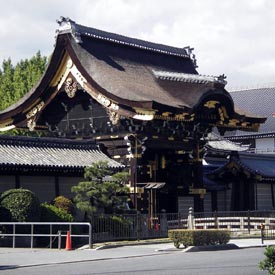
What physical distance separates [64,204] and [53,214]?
1185 millimetres

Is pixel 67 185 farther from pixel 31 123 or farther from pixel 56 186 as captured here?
pixel 31 123

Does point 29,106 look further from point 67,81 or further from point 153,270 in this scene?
point 153,270

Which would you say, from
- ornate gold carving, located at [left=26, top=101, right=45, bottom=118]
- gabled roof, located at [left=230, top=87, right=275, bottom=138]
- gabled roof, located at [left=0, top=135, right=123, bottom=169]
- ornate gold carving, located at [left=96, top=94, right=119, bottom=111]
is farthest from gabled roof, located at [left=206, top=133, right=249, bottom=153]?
gabled roof, located at [left=0, top=135, right=123, bottom=169]

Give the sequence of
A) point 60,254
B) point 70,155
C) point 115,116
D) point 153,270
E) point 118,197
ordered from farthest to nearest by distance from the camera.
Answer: point 115,116, point 70,155, point 118,197, point 60,254, point 153,270

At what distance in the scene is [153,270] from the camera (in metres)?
20.6

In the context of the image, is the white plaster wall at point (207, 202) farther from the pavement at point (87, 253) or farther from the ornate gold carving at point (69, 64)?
the pavement at point (87, 253)

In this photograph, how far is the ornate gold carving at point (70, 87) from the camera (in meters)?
41.5

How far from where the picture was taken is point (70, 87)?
4153 cm

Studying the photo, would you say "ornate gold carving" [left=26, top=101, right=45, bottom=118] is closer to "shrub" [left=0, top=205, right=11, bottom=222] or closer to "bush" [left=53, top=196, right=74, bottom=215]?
→ "bush" [left=53, top=196, right=74, bottom=215]

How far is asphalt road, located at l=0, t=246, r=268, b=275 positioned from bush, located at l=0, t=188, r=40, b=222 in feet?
13.8

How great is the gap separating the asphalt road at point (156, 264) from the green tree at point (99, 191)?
5.31m

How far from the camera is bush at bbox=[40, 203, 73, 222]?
32.1 m

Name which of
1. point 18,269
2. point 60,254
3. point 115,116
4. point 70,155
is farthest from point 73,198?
point 18,269

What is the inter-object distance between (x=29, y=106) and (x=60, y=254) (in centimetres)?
1785
